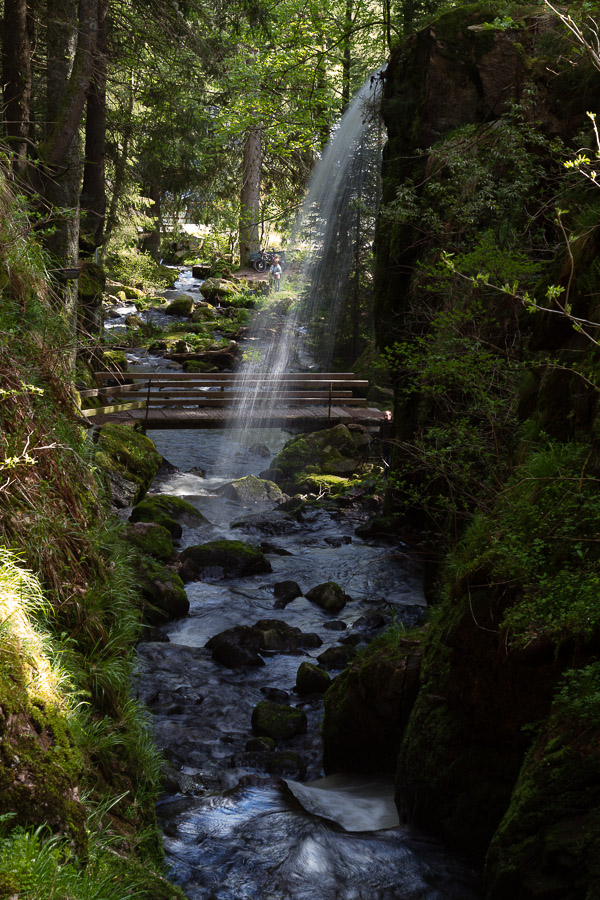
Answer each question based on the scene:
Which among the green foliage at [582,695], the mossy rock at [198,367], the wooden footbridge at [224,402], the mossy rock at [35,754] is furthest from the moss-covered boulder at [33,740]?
the mossy rock at [198,367]

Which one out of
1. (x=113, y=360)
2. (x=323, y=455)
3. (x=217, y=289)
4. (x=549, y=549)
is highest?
(x=217, y=289)

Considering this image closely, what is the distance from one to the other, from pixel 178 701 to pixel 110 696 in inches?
113

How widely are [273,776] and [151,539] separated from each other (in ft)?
14.6

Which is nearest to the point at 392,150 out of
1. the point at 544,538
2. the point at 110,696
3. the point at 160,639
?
the point at 160,639

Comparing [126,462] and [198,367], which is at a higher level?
[198,367]

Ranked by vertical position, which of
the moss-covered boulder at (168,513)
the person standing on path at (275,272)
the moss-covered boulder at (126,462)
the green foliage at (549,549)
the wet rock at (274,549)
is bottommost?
the wet rock at (274,549)

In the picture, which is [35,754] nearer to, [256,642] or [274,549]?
[256,642]

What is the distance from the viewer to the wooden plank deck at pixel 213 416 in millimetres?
12602

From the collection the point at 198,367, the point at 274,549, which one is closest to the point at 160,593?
the point at 274,549

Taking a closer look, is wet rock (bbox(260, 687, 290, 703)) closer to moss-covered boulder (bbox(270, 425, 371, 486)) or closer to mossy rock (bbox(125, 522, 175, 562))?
mossy rock (bbox(125, 522, 175, 562))

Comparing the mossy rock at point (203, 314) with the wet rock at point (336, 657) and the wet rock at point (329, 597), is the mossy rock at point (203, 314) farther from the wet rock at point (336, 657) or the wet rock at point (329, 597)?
the wet rock at point (336, 657)

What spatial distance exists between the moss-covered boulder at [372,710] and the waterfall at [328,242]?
14990mm

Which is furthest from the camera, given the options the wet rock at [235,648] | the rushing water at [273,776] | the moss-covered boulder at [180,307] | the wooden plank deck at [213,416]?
the moss-covered boulder at [180,307]

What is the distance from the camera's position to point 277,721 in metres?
6.38
